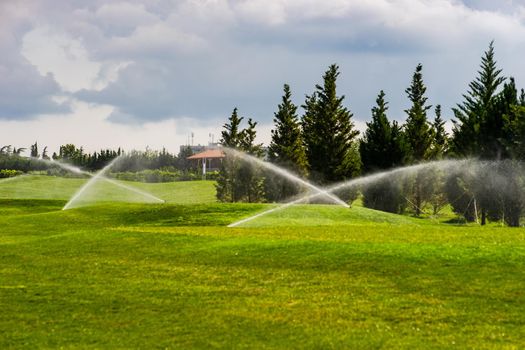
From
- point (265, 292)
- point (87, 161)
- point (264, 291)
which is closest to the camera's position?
point (265, 292)

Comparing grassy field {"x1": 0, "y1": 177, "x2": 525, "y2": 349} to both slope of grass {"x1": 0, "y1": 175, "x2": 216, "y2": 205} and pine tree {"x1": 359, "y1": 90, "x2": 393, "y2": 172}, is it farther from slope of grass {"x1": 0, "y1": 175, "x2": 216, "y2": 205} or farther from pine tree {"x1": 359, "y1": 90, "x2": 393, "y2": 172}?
slope of grass {"x1": 0, "y1": 175, "x2": 216, "y2": 205}

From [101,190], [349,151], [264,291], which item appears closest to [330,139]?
[349,151]

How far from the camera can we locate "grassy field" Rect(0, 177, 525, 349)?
15.7 metres

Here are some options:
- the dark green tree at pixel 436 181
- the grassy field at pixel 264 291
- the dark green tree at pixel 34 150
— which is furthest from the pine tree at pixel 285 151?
the dark green tree at pixel 34 150

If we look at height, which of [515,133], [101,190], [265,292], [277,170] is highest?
[515,133]

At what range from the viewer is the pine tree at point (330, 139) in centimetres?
7631

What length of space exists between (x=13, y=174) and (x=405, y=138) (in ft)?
282

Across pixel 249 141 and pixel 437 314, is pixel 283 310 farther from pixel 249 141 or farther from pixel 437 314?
pixel 249 141

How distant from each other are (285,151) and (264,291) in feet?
187

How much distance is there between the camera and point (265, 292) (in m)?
20.1

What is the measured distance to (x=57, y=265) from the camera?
26.4m

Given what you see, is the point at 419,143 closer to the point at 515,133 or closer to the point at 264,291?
the point at 515,133

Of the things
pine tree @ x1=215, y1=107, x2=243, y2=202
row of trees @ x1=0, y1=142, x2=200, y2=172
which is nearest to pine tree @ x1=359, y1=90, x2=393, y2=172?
pine tree @ x1=215, y1=107, x2=243, y2=202

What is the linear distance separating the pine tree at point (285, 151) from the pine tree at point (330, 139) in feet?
4.55
